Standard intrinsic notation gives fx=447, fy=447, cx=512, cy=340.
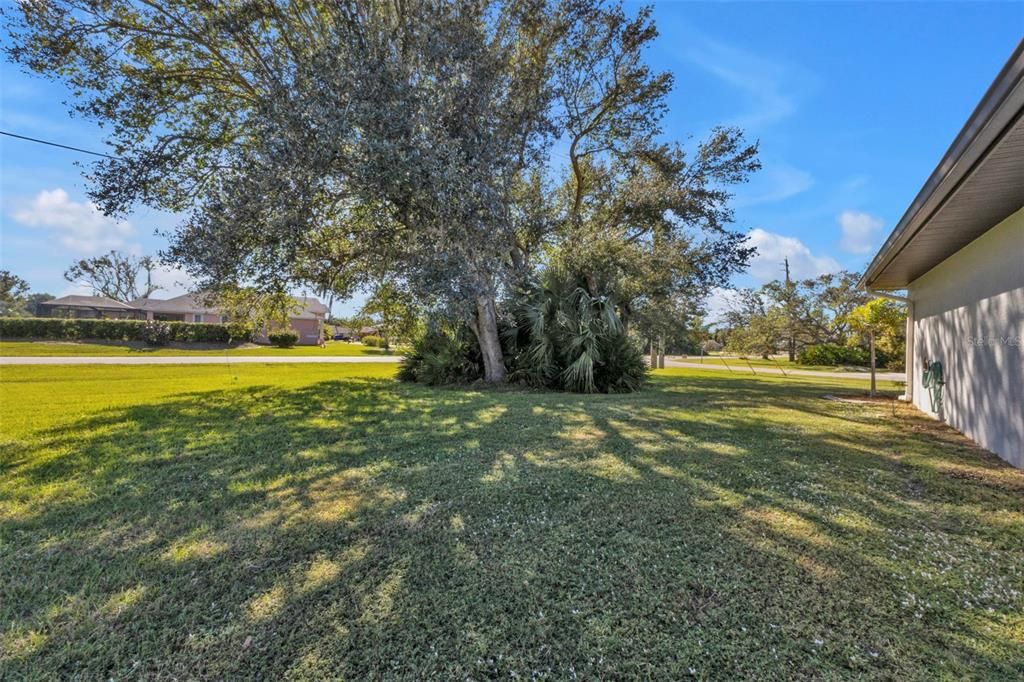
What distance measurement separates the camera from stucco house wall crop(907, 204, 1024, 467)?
4.49 metres

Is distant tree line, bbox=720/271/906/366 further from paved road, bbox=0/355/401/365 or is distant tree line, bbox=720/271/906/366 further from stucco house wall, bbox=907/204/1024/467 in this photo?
paved road, bbox=0/355/401/365

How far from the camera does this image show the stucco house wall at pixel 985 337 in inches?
177

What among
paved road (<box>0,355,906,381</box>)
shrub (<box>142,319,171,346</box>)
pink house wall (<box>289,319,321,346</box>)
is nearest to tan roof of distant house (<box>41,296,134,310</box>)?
pink house wall (<box>289,319,321,346</box>)

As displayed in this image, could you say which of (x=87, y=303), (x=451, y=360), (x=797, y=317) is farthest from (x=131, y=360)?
(x=797, y=317)

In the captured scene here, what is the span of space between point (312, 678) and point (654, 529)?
A: 2.02m

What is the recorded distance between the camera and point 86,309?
34.9m

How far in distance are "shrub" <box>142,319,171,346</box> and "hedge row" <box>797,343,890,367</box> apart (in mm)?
37510

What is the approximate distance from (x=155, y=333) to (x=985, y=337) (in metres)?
32.2

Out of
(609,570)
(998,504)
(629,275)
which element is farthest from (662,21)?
(609,570)

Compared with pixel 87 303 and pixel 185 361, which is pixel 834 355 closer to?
pixel 185 361

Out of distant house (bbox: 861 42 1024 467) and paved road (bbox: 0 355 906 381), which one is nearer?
distant house (bbox: 861 42 1024 467)

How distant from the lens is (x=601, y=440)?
5184 millimetres

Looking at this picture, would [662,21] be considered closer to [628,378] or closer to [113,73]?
[628,378]

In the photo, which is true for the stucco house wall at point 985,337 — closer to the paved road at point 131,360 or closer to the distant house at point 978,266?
the distant house at point 978,266
